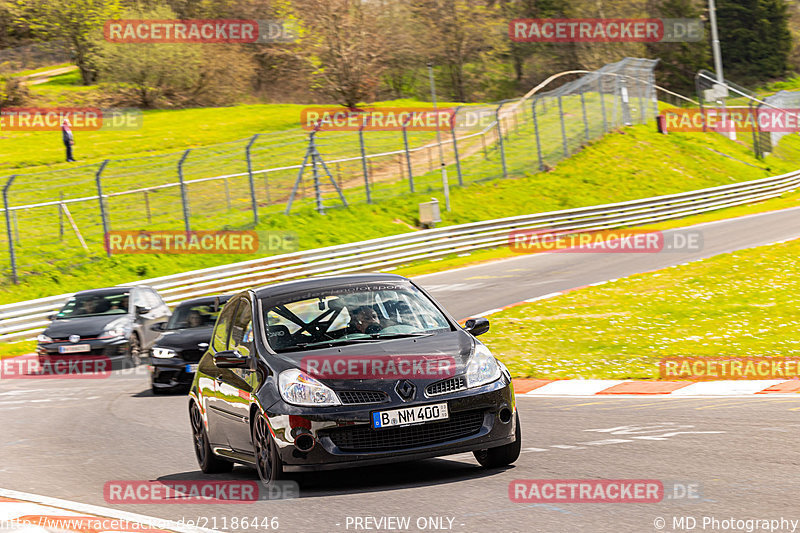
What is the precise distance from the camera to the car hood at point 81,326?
A: 19.6 meters

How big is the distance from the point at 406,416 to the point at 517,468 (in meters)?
1.05

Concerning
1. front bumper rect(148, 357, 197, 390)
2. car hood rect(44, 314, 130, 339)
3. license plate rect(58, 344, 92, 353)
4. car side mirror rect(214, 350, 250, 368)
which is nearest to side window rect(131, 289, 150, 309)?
car hood rect(44, 314, 130, 339)

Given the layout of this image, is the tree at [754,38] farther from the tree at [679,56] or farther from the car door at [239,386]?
the car door at [239,386]

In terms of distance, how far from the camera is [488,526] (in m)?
5.81

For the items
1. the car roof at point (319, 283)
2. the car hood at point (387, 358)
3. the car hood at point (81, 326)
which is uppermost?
the car roof at point (319, 283)

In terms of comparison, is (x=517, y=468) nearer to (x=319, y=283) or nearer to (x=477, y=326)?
(x=477, y=326)

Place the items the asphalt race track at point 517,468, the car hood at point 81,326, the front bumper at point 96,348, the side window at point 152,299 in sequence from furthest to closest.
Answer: the side window at point 152,299 < the car hood at point 81,326 < the front bumper at point 96,348 < the asphalt race track at point 517,468

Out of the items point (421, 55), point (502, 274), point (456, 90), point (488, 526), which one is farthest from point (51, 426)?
point (456, 90)

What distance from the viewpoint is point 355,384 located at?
7.07m

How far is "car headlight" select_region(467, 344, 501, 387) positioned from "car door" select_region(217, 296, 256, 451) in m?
1.52

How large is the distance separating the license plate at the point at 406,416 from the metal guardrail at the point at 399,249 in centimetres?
1836

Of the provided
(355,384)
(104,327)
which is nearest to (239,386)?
(355,384)

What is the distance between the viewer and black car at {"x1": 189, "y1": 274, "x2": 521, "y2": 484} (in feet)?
23.0

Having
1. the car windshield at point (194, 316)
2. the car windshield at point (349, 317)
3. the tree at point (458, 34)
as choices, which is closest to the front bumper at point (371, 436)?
the car windshield at point (349, 317)
